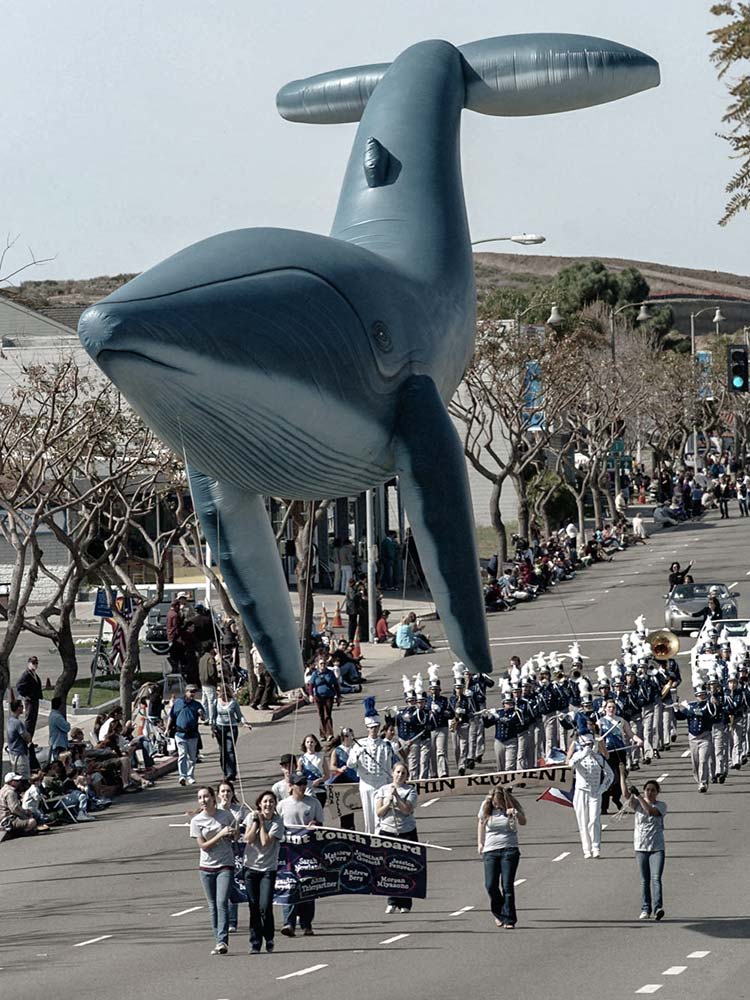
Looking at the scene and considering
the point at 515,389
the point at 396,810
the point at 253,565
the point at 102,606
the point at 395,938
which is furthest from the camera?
the point at 515,389

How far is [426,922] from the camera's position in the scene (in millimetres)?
16391

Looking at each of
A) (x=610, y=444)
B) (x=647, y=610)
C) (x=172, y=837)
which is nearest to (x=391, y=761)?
(x=172, y=837)

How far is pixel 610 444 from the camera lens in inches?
2309

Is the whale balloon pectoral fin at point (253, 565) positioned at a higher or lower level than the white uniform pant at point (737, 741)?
higher

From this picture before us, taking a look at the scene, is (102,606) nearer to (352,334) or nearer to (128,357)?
(352,334)

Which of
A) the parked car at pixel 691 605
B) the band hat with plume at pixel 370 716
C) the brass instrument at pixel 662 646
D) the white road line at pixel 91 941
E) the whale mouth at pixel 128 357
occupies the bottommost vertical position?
the white road line at pixel 91 941

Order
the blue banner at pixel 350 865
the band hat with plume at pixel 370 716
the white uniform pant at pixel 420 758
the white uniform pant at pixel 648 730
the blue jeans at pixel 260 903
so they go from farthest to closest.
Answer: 1. the white uniform pant at pixel 648 730
2. the white uniform pant at pixel 420 758
3. the band hat with plume at pixel 370 716
4. the blue jeans at pixel 260 903
5. the blue banner at pixel 350 865

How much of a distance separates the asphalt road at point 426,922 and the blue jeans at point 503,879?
194 millimetres

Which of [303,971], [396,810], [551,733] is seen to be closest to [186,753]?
[551,733]

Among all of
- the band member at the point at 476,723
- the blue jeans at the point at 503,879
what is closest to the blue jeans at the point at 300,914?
the blue jeans at the point at 503,879

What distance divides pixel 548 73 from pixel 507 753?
13.6m

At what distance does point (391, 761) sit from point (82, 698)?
16646 millimetres

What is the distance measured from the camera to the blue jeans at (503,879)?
16016 mm

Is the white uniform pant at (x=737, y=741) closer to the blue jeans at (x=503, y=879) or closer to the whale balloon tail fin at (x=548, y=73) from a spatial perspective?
the blue jeans at (x=503, y=879)
